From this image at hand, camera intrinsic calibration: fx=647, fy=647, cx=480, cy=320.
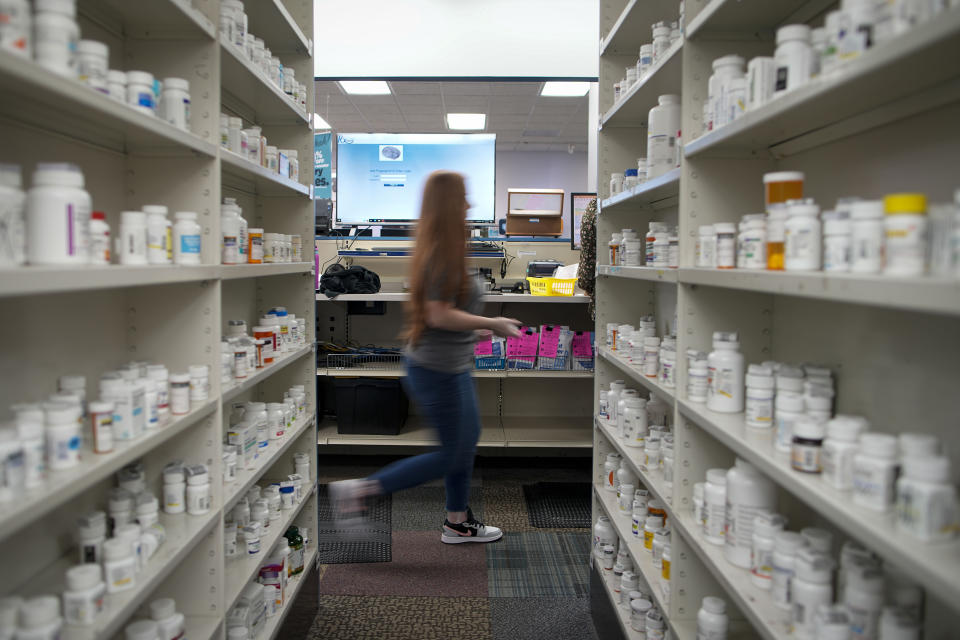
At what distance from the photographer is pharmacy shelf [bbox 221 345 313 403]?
178 cm

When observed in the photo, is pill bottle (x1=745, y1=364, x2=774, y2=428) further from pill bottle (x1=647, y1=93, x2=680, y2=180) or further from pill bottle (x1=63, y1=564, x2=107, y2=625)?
pill bottle (x1=63, y1=564, x2=107, y2=625)

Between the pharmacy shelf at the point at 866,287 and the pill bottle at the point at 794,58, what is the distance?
38 cm

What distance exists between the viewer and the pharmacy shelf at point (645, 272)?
1780mm

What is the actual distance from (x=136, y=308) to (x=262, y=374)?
1.50ft

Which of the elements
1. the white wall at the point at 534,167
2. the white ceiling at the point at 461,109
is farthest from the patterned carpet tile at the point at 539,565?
the white wall at the point at 534,167

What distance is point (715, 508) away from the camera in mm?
1571

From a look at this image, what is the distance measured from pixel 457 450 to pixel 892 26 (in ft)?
6.52

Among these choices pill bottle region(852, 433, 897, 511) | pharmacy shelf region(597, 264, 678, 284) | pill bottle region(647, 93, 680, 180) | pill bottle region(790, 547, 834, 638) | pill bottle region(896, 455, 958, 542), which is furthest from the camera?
pill bottle region(647, 93, 680, 180)

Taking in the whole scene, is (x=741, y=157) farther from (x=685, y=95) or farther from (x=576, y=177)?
(x=576, y=177)

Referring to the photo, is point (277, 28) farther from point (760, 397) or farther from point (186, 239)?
point (760, 397)

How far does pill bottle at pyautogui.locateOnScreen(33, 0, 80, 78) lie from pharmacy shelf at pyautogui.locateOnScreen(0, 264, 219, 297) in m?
0.33

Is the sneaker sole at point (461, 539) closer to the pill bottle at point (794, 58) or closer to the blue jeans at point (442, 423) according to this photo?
the blue jeans at point (442, 423)

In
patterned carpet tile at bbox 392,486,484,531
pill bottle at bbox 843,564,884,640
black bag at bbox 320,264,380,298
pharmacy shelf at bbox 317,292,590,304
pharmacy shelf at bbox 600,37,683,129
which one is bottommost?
patterned carpet tile at bbox 392,486,484,531

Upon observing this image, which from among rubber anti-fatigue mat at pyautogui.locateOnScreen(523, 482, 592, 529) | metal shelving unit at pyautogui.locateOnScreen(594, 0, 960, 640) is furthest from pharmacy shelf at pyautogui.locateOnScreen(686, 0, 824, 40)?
rubber anti-fatigue mat at pyautogui.locateOnScreen(523, 482, 592, 529)
